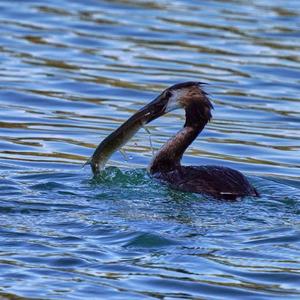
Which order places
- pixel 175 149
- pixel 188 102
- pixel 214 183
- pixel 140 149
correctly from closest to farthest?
pixel 214 183
pixel 188 102
pixel 175 149
pixel 140 149

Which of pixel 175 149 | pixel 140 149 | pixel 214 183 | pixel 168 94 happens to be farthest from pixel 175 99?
pixel 140 149

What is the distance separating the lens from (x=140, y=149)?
42.3ft

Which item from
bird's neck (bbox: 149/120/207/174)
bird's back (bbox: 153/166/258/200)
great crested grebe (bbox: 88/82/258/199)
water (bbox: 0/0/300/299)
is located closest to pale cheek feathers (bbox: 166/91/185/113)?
great crested grebe (bbox: 88/82/258/199)

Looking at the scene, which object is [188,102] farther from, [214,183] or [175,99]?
[214,183]

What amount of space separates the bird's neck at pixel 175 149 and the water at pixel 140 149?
192 millimetres

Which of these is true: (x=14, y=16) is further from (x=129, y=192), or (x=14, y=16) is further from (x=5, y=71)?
(x=129, y=192)

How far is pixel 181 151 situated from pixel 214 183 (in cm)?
122

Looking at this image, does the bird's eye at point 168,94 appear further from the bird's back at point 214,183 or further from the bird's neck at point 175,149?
the bird's back at point 214,183

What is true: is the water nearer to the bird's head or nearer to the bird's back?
the bird's back

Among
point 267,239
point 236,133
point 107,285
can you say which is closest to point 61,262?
point 107,285

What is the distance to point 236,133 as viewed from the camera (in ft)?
44.3

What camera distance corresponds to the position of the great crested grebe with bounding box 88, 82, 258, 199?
399 inches

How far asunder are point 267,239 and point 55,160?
12.0ft

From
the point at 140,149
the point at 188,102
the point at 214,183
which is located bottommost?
the point at 140,149
